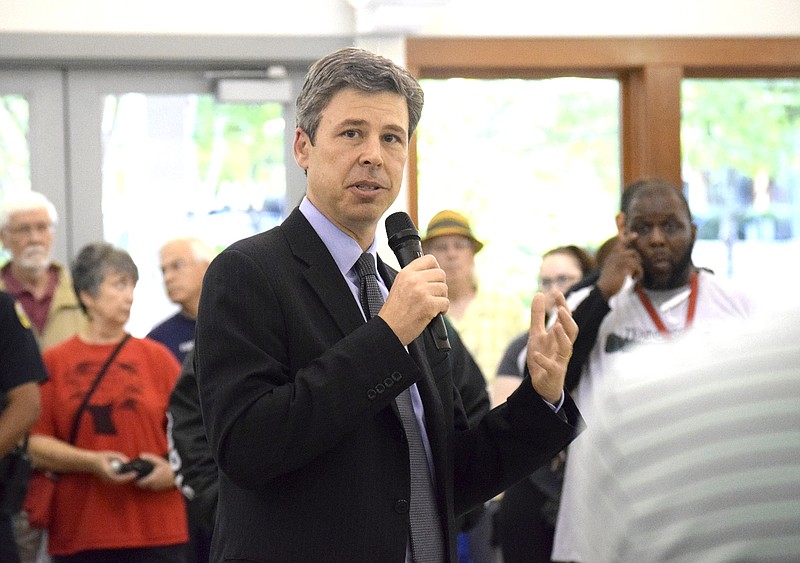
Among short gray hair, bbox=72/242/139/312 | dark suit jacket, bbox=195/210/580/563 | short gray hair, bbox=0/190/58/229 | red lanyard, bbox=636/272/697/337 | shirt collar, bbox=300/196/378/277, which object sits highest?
short gray hair, bbox=0/190/58/229

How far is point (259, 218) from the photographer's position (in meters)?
6.39

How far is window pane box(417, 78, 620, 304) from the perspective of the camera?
6.43 meters

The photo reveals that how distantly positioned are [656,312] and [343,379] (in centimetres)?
195

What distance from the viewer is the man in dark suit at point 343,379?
169 cm

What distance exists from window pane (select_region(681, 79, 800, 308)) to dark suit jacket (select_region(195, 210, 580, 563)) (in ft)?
16.9

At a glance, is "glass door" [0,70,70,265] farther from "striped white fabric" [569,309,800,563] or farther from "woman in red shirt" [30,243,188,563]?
"striped white fabric" [569,309,800,563]

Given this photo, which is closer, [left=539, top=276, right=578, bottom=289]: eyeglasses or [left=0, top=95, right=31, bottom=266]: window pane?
[left=539, top=276, right=578, bottom=289]: eyeglasses

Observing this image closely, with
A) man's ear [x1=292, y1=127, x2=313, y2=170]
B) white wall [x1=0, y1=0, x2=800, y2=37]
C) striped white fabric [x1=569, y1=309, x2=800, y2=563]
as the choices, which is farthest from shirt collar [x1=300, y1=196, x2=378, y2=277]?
white wall [x1=0, y1=0, x2=800, y2=37]

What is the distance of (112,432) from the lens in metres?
4.13

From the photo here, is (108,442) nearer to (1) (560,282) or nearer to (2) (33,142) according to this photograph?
(1) (560,282)

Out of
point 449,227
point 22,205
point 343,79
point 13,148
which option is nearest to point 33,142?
point 13,148

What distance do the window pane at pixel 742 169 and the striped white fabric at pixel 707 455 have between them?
20.2 feet

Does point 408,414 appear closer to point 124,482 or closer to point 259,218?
point 124,482

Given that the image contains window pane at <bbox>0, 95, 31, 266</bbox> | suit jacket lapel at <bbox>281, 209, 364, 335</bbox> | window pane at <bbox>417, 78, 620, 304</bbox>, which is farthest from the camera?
window pane at <bbox>417, 78, 620, 304</bbox>
